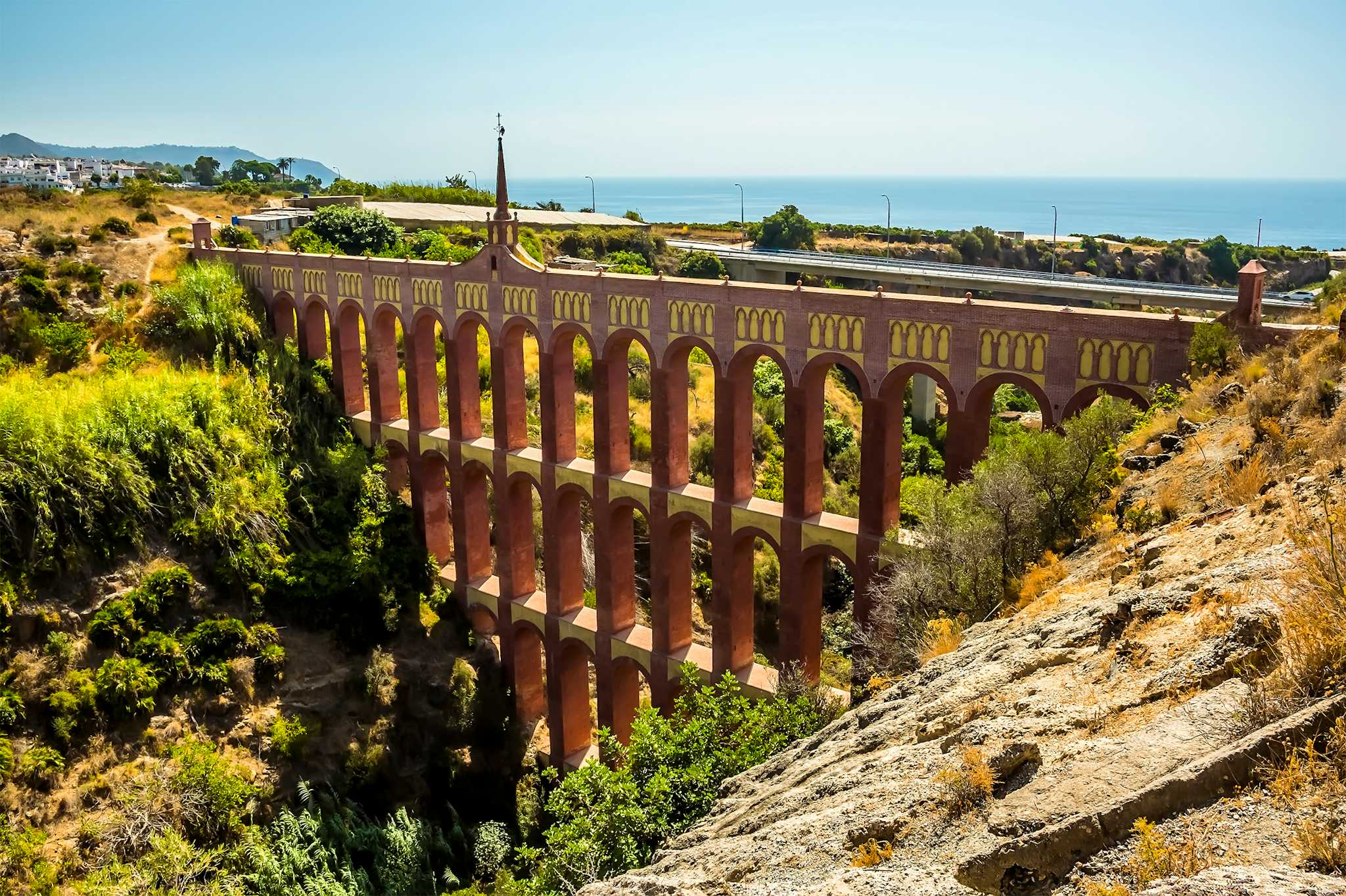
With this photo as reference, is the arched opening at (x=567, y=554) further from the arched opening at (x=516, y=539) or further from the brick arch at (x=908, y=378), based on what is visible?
the brick arch at (x=908, y=378)

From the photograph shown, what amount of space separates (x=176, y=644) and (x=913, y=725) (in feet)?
65.5

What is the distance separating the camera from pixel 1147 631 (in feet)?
28.5

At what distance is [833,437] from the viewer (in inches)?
1750

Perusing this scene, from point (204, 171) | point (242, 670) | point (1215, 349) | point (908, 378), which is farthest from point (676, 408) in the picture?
point (204, 171)

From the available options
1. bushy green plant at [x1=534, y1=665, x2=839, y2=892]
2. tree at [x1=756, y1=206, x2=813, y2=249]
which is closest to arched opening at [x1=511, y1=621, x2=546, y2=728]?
bushy green plant at [x1=534, y1=665, x2=839, y2=892]

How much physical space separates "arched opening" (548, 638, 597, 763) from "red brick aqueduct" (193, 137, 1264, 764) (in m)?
0.07

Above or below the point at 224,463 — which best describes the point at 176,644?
below

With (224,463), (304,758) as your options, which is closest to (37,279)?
(224,463)

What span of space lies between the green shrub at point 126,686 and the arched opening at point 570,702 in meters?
9.76

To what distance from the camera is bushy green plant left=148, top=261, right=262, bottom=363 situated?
108 ft

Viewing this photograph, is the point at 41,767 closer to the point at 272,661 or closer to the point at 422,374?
the point at 272,661

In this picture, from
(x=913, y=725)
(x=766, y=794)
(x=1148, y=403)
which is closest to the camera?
(x=913, y=725)

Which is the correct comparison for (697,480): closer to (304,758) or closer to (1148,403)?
(304,758)

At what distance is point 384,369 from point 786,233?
1943 inches
